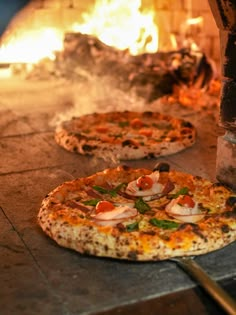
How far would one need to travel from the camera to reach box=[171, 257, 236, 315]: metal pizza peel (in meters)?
3.29

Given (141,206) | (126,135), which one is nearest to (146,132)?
(126,135)

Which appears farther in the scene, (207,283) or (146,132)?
(146,132)

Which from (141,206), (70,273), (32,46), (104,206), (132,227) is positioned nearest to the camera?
(70,273)

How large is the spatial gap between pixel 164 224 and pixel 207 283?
22.8 inches

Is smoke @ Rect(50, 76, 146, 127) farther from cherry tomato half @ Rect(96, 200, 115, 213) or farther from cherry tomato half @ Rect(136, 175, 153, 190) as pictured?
cherry tomato half @ Rect(96, 200, 115, 213)

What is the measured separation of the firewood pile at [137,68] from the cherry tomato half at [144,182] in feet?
14.4

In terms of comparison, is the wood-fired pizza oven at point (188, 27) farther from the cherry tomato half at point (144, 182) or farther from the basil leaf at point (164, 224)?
the basil leaf at point (164, 224)

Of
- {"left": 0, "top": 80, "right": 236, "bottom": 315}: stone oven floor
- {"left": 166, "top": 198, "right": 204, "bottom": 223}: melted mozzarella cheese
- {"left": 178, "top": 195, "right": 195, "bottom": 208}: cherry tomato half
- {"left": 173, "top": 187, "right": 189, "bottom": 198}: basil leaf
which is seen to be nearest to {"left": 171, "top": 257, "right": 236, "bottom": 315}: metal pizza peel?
{"left": 0, "top": 80, "right": 236, "bottom": 315}: stone oven floor

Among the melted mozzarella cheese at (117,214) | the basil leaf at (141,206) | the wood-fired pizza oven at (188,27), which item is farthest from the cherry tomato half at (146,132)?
the melted mozzarella cheese at (117,214)

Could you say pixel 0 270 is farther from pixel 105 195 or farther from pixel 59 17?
pixel 59 17

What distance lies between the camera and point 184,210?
409cm

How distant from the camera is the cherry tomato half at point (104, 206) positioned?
405cm

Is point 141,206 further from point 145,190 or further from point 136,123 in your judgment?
point 136,123

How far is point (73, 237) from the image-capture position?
388cm
